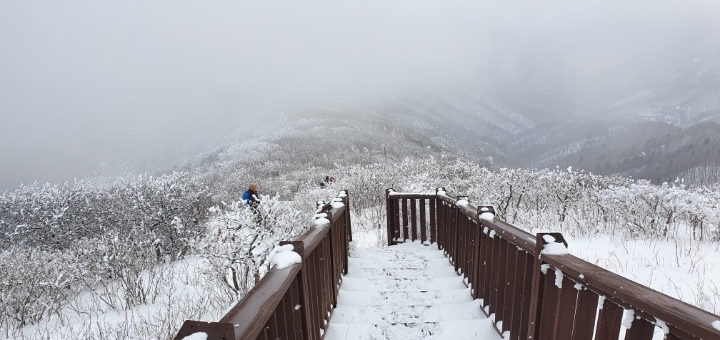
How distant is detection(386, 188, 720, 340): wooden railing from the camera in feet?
3.98

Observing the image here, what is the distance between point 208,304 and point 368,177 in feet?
38.5

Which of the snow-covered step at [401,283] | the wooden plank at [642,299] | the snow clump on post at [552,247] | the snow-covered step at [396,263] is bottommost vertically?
the snow-covered step at [396,263]

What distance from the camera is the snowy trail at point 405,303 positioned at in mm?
3402

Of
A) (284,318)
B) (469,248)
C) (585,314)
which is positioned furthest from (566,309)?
(469,248)

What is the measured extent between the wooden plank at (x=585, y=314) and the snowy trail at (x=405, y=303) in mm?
1579

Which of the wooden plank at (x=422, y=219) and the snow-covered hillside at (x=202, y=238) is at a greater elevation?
the wooden plank at (x=422, y=219)

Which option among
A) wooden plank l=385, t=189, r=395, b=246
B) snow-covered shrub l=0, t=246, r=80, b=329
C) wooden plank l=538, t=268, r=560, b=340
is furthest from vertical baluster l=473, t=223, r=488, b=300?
snow-covered shrub l=0, t=246, r=80, b=329

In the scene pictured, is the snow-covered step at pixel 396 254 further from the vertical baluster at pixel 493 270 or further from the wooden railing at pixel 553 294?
the vertical baluster at pixel 493 270

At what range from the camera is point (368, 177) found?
55.0 feet

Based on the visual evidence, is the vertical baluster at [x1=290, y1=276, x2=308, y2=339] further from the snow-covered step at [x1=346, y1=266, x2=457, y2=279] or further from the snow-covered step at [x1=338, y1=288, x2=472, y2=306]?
the snow-covered step at [x1=346, y1=266, x2=457, y2=279]

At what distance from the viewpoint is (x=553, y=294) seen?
2.11 metres

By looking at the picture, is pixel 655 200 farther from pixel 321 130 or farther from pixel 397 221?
pixel 321 130

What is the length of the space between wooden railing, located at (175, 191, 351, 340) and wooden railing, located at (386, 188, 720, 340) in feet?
4.94

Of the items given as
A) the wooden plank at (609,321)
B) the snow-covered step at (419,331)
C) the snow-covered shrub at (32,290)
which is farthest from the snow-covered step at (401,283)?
the snow-covered shrub at (32,290)
